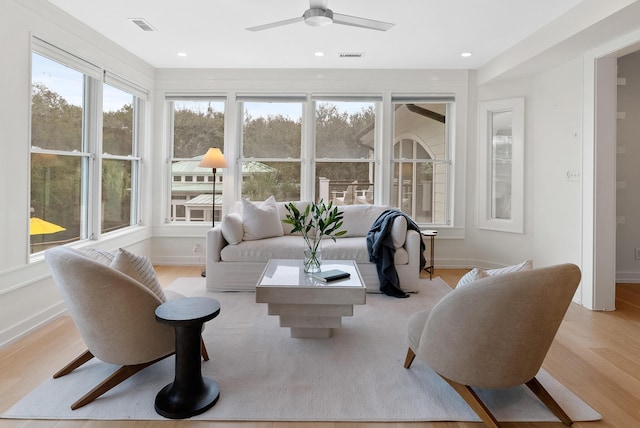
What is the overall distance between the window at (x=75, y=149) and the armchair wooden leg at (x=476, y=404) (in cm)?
333

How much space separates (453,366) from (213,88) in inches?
183

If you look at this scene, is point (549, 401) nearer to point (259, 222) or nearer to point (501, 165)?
point (259, 222)

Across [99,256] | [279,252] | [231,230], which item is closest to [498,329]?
[99,256]

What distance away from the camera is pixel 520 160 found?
497 cm

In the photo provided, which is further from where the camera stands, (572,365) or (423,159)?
(423,159)

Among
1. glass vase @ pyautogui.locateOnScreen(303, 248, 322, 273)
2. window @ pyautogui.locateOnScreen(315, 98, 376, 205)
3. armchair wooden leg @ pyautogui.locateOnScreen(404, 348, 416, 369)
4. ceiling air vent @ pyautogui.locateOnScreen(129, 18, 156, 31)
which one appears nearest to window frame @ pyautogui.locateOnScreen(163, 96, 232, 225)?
window @ pyautogui.locateOnScreen(315, 98, 376, 205)

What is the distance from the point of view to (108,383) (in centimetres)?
215

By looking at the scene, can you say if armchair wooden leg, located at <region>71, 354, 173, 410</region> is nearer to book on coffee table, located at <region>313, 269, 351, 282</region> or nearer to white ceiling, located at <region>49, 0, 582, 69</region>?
book on coffee table, located at <region>313, 269, 351, 282</region>

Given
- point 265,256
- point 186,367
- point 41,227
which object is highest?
point 41,227

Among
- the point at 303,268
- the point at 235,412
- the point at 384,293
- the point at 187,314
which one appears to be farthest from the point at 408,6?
the point at 235,412

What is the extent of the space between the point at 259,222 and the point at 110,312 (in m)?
2.64

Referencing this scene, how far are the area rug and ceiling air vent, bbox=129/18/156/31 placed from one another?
9.38ft

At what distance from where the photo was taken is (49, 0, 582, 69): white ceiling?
341 cm

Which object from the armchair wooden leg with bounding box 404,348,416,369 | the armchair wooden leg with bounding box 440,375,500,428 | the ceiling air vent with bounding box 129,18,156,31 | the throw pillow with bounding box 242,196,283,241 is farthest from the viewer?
the throw pillow with bounding box 242,196,283,241
